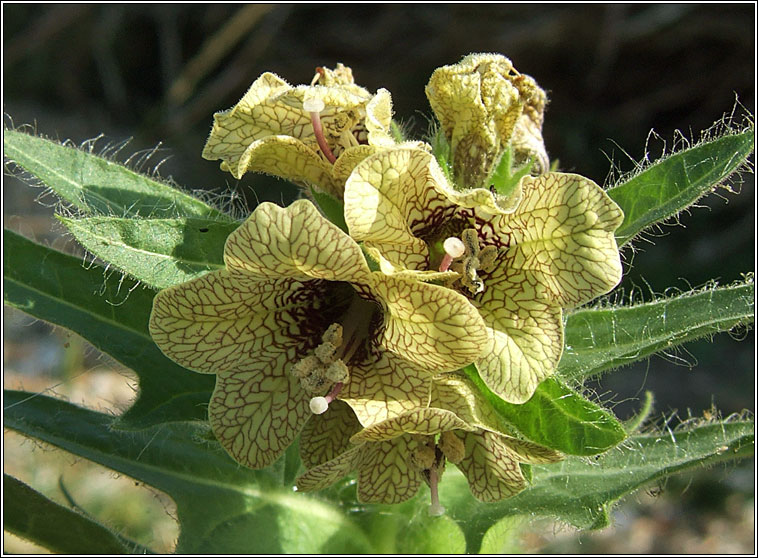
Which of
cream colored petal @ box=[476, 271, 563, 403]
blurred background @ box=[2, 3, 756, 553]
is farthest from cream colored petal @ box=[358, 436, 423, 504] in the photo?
blurred background @ box=[2, 3, 756, 553]

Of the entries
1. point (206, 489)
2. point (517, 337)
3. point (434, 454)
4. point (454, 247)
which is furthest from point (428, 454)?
point (206, 489)

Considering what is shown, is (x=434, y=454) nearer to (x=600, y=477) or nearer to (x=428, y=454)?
(x=428, y=454)

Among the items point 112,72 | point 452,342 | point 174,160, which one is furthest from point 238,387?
point 112,72

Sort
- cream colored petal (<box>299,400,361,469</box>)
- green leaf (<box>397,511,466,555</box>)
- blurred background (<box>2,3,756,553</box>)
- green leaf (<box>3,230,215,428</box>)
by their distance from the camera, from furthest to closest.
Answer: blurred background (<box>2,3,756,553</box>), green leaf (<box>397,511,466,555</box>), green leaf (<box>3,230,215,428</box>), cream colored petal (<box>299,400,361,469</box>)

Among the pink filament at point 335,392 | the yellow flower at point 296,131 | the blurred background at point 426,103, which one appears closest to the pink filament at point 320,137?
the yellow flower at point 296,131

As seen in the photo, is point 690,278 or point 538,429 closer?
point 538,429

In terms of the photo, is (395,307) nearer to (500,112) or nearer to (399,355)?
(399,355)

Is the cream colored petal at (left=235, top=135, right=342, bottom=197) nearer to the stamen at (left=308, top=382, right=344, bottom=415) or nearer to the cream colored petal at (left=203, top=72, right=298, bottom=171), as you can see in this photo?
the cream colored petal at (left=203, top=72, right=298, bottom=171)
